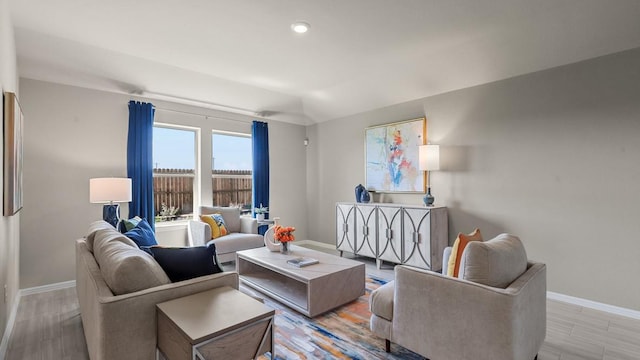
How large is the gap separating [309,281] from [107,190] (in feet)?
8.33

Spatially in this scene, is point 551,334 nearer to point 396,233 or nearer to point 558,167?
point 558,167

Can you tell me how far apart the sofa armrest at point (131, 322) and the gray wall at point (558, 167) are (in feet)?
11.8

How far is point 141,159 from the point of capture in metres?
4.26

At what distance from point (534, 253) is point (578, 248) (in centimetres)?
40

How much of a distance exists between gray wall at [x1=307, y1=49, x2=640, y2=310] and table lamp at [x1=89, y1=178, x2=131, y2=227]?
3.82 meters

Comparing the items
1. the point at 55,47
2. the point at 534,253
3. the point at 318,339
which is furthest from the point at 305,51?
the point at 534,253

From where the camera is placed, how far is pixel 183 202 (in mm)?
4871

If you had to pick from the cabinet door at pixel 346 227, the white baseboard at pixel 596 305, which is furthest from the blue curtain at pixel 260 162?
the white baseboard at pixel 596 305

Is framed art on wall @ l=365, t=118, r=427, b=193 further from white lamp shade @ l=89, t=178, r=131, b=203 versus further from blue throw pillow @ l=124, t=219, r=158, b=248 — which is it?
white lamp shade @ l=89, t=178, r=131, b=203

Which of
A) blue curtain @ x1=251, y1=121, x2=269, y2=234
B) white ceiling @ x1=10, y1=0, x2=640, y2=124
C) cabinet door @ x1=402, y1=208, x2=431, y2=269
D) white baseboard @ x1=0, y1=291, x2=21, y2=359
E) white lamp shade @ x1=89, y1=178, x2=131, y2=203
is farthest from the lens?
blue curtain @ x1=251, y1=121, x2=269, y2=234

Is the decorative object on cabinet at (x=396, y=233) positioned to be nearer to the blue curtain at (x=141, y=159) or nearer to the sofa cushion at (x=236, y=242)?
the sofa cushion at (x=236, y=242)

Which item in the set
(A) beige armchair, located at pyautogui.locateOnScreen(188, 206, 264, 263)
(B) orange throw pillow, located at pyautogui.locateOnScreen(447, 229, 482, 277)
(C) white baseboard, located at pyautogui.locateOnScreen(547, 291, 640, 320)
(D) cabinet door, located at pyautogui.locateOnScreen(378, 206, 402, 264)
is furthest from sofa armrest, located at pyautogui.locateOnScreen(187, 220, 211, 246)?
(C) white baseboard, located at pyautogui.locateOnScreen(547, 291, 640, 320)

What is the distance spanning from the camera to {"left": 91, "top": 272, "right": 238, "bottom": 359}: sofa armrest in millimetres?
1546

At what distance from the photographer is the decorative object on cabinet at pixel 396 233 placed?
3.92 m
